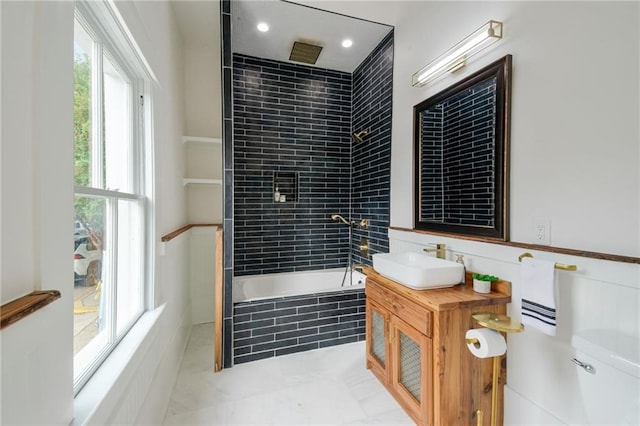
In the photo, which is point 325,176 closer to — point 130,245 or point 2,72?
point 130,245

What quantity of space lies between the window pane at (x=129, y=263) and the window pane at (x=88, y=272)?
0.62 ft

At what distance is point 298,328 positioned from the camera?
2535mm

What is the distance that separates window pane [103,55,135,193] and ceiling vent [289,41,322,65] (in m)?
1.97

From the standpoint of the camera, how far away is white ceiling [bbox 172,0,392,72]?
243 cm

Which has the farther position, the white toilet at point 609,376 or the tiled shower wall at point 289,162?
the tiled shower wall at point 289,162

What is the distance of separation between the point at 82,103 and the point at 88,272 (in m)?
0.64

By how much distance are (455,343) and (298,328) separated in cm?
142

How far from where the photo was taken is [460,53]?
1814mm

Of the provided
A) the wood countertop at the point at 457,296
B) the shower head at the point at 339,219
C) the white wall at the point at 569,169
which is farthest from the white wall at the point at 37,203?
the shower head at the point at 339,219

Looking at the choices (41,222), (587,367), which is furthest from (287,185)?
(587,367)

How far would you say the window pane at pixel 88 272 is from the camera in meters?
1.00

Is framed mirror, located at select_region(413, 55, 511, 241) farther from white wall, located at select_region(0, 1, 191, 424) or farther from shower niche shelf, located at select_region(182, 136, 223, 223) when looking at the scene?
shower niche shelf, located at select_region(182, 136, 223, 223)

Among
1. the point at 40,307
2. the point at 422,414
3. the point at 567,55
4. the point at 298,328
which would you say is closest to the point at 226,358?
the point at 298,328

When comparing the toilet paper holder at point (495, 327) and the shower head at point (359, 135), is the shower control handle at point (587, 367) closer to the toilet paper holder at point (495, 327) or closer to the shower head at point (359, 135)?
the toilet paper holder at point (495, 327)
